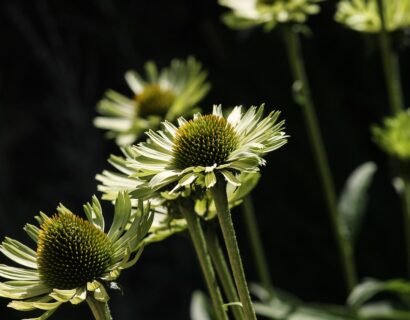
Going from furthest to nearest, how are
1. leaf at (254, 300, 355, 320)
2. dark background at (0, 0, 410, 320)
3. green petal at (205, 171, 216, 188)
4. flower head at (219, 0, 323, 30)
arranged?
dark background at (0, 0, 410, 320)
flower head at (219, 0, 323, 30)
leaf at (254, 300, 355, 320)
green petal at (205, 171, 216, 188)

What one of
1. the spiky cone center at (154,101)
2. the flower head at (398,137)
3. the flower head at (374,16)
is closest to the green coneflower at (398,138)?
the flower head at (398,137)

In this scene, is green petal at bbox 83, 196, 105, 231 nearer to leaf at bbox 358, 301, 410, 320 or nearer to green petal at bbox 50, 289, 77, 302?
green petal at bbox 50, 289, 77, 302

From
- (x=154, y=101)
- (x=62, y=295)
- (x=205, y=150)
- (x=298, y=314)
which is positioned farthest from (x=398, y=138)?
(x=62, y=295)

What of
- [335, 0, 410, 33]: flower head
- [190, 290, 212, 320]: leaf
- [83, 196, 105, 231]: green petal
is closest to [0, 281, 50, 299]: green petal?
[83, 196, 105, 231]: green petal

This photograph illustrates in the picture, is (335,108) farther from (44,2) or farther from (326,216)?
(44,2)

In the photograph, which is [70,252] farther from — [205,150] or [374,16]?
[374,16]

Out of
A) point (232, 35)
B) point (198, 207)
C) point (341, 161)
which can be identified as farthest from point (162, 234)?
point (232, 35)

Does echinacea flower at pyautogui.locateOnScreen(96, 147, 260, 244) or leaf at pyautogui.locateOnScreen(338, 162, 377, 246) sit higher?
echinacea flower at pyautogui.locateOnScreen(96, 147, 260, 244)
